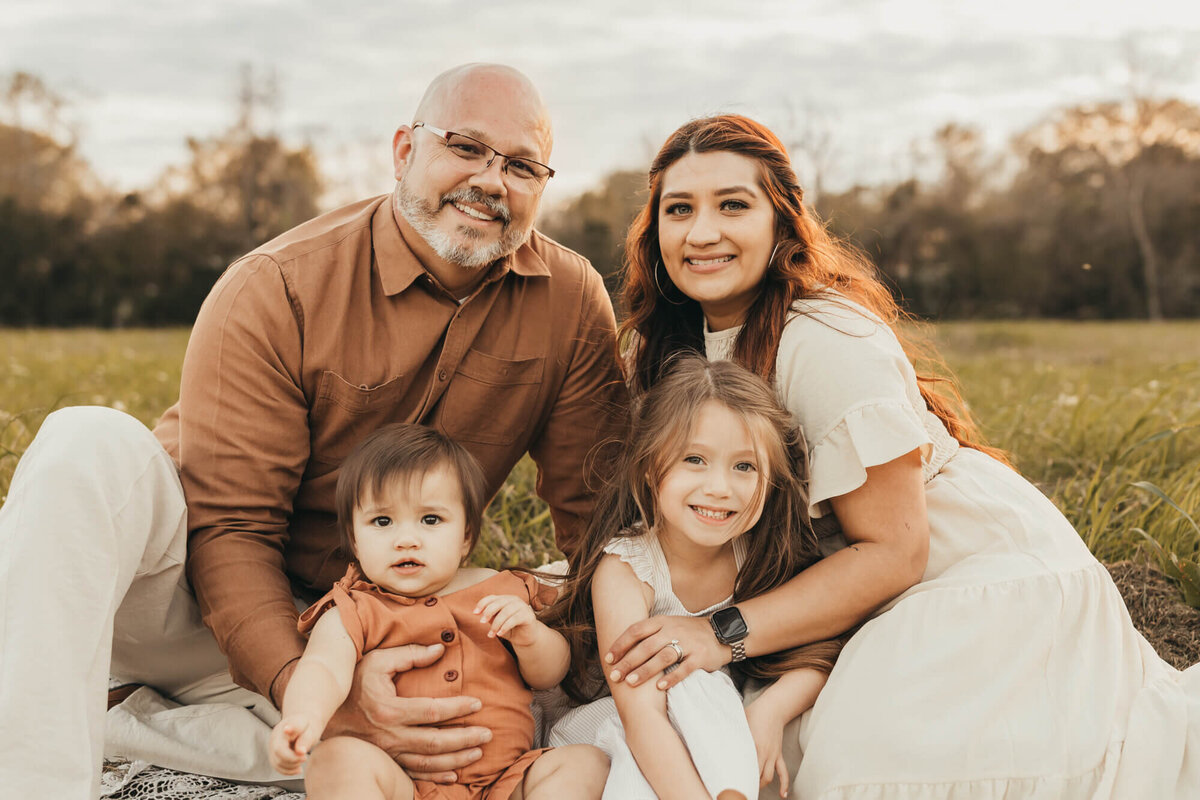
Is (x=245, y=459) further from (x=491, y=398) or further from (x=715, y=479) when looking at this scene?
(x=715, y=479)

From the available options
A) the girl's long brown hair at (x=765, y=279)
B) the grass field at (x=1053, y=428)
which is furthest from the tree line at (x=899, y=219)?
the girl's long brown hair at (x=765, y=279)

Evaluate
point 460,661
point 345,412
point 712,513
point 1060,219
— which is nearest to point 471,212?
point 345,412

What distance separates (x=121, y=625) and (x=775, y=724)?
5.65 feet

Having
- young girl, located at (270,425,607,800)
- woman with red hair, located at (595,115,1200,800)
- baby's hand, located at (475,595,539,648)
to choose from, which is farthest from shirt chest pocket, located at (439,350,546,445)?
baby's hand, located at (475,595,539,648)

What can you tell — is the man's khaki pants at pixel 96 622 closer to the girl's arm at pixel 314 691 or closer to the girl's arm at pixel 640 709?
the girl's arm at pixel 314 691

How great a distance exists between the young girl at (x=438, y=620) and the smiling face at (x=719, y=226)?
866 mm

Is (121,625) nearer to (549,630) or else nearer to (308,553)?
(308,553)

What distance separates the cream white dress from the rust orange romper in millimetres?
667

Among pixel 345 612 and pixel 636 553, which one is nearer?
pixel 345 612

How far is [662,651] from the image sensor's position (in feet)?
7.30

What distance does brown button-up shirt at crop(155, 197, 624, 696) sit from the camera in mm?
2535

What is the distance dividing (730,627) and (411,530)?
2.59 feet

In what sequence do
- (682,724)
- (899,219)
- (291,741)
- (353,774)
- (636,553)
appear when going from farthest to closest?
1. (899,219)
2. (636,553)
3. (682,724)
4. (353,774)
5. (291,741)

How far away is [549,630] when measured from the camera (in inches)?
92.8
